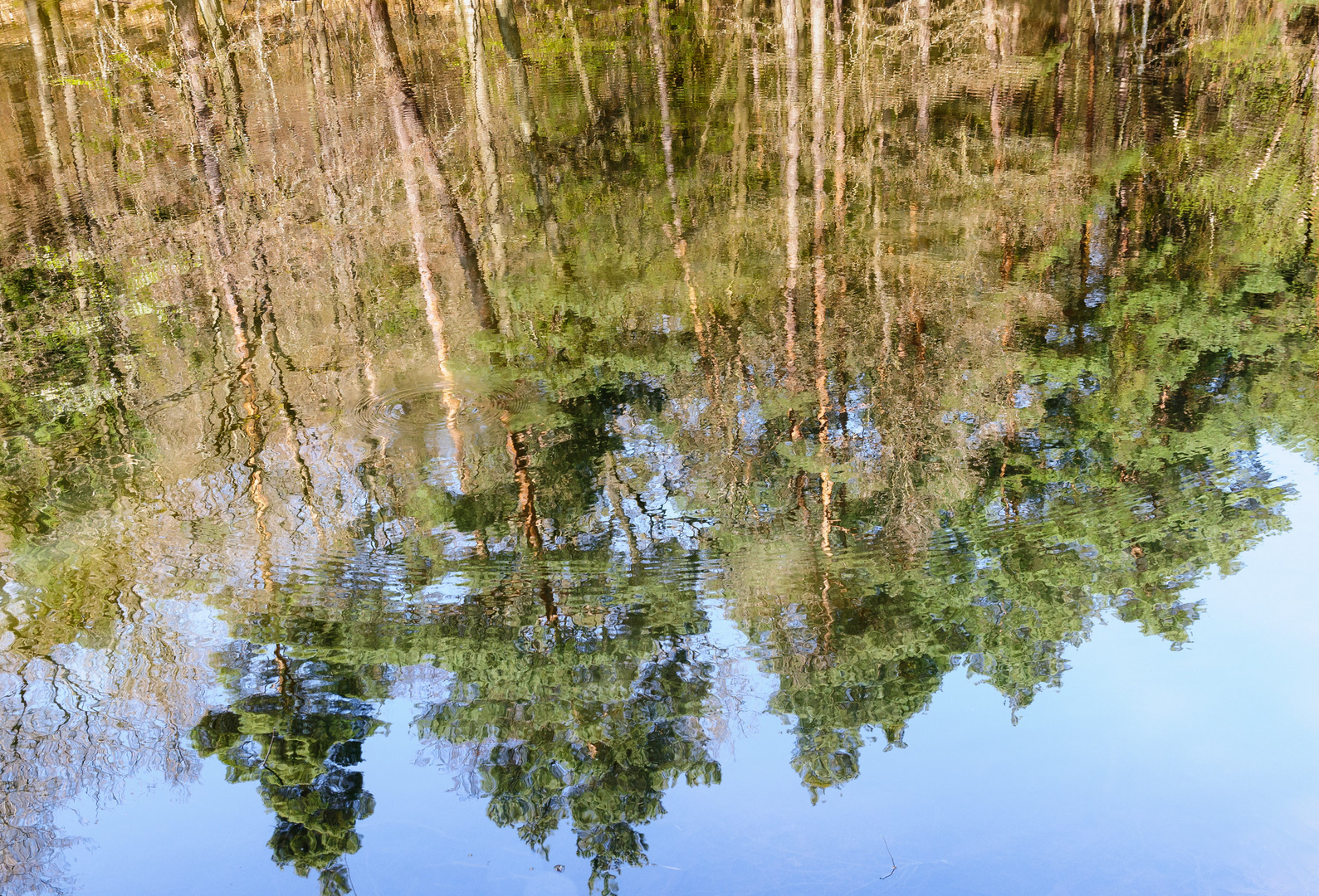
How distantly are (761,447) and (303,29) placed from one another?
2039 centimetres

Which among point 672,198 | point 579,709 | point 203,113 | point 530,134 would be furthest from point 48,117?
point 579,709

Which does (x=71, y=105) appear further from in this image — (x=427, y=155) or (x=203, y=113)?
(x=427, y=155)

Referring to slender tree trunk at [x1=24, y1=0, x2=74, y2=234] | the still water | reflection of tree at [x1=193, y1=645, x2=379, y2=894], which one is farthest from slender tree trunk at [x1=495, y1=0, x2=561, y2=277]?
reflection of tree at [x1=193, y1=645, x2=379, y2=894]

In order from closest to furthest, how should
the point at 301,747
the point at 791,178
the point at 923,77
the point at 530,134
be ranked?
1. the point at 301,747
2. the point at 791,178
3. the point at 530,134
4. the point at 923,77

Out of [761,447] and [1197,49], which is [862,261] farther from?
[1197,49]

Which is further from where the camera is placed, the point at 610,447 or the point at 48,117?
the point at 48,117

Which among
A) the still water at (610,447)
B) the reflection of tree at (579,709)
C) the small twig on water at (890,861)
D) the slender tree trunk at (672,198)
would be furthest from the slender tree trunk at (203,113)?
the small twig on water at (890,861)

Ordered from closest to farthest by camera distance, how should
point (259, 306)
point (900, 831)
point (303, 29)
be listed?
1. point (900, 831)
2. point (259, 306)
3. point (303, 29)

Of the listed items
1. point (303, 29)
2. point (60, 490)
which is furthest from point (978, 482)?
point (303, 29)

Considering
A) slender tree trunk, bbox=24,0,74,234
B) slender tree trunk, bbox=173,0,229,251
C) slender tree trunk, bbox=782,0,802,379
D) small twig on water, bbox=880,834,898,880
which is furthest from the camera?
slender tree trunk, bbox=24,0,74,234

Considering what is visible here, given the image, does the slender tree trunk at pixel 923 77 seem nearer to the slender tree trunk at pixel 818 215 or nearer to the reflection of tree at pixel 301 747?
the slender tree trunk at pixel 818 215

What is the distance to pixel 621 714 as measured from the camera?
4.27 metres

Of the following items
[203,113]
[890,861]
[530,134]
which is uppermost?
[203,113]

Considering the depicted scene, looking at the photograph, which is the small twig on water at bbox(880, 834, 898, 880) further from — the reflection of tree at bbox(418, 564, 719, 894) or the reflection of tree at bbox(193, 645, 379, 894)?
the reflection of tree at bbox(193, 645, 379, 894)
